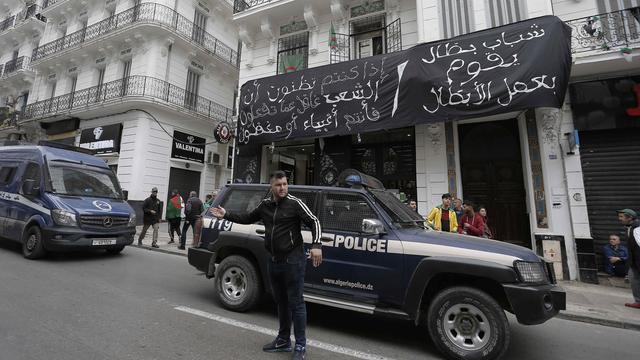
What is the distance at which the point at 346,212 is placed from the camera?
418 centimetres

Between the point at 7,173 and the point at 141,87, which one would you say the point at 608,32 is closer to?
the point at 7,173

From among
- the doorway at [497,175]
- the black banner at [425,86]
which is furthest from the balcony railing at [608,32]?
the doorway at [497,175]

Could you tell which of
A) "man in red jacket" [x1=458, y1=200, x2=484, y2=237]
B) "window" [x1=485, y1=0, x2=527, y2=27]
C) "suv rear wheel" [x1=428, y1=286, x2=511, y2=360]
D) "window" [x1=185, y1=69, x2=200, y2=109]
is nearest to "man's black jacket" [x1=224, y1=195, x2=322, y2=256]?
"suv rear wheel" [x1=428, y1=286, x2=511, y2=360]

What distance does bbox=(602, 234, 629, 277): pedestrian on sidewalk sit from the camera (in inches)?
289

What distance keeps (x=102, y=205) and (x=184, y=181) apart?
400 inches

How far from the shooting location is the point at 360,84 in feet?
31.3

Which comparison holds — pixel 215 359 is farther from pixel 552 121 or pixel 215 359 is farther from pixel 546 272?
pixel 552 121

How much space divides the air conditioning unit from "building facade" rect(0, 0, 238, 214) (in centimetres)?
6

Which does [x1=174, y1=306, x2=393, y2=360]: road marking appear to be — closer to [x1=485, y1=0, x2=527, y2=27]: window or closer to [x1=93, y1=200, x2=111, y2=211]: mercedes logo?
[x1=93, y1=200, x2=111, y2=211]: mercedes logo

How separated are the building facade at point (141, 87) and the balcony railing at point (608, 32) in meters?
16.0

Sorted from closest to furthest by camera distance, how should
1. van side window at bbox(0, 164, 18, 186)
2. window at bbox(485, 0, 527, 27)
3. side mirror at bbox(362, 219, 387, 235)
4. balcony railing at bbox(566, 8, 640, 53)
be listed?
side mirror at bbox(362, 219, 387, 235) < balcony railing at bbox(566, 8, 640, 53) < van side window at bbox(0, 164, 18, 186) < window at bbox(485, 0, 527, 27)

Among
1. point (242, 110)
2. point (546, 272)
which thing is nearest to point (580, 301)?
point (546, 272)

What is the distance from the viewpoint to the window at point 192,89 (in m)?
17.4

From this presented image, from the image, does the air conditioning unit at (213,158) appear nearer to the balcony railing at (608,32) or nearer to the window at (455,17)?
the window at (455,17)
